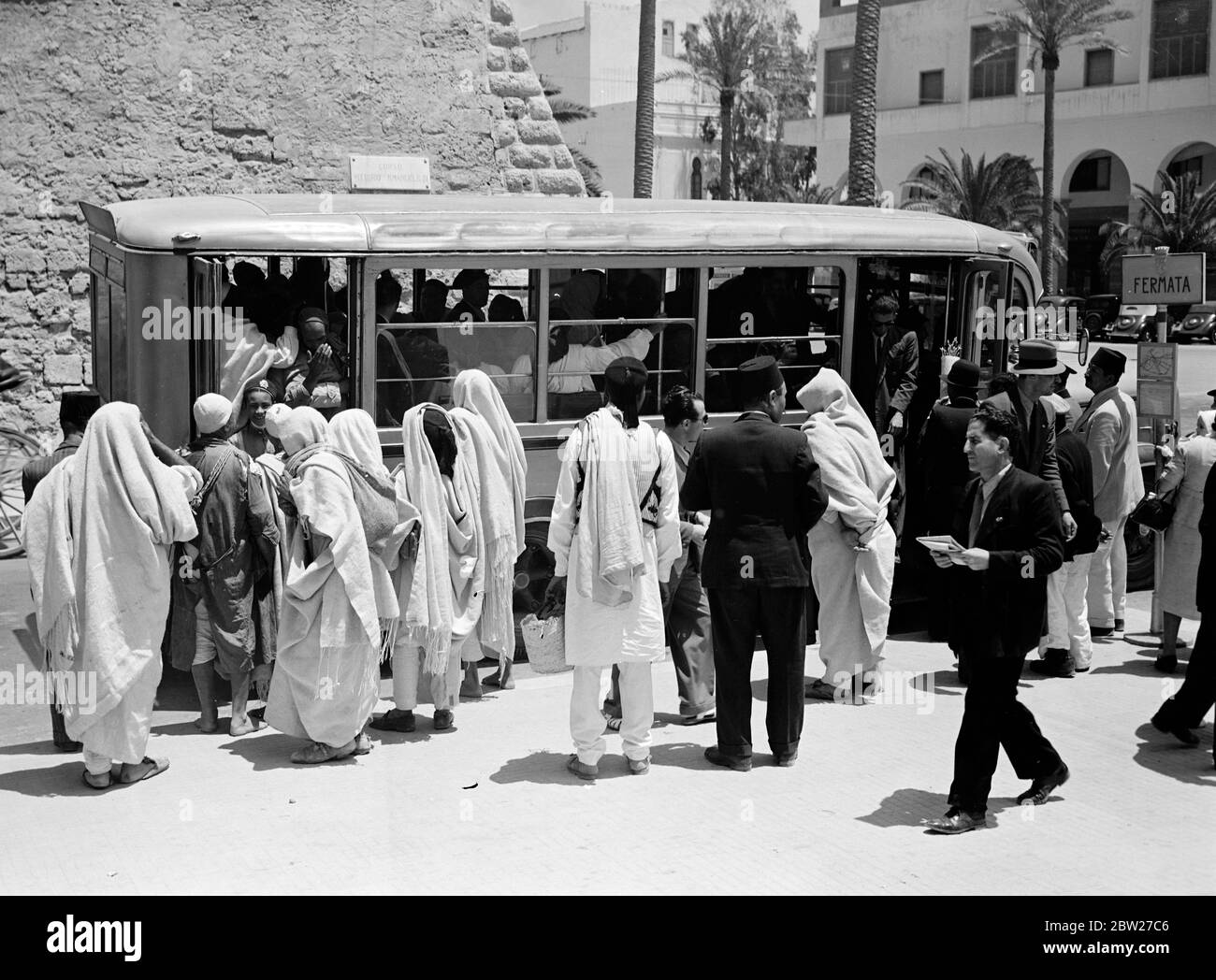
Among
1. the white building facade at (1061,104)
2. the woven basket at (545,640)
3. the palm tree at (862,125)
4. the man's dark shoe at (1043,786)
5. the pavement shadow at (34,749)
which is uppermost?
the white building facade at (1061,104)

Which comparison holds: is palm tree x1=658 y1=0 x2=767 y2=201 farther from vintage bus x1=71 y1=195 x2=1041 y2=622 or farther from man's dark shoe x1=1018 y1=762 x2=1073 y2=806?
man's dark shoe x1=1018 y1=762 x2=1073 y2=806

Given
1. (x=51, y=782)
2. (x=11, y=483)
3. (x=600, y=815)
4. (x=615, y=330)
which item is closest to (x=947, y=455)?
(x=615, y=330)

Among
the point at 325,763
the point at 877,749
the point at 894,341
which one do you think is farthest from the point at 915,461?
the point at 325,763

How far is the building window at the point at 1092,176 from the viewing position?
176 feet

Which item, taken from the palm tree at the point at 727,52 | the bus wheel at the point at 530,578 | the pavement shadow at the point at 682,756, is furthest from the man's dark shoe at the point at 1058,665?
the palm tree at the point at 727,52

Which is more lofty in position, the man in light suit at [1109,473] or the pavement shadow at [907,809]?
the man in light suit at [1109,473]

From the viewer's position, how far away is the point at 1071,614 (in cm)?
835

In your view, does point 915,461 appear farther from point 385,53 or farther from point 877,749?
point 385,53

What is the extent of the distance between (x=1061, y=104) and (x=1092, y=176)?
3408mm

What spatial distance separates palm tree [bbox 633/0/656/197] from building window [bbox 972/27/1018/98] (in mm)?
27789

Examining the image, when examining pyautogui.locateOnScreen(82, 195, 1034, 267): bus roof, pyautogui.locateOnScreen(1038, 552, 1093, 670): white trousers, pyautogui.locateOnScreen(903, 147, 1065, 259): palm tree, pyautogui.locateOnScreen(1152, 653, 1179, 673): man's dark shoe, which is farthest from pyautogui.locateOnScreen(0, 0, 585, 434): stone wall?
pyautogui.locateOnScreen(903, 147, 1065, 259): palm tree

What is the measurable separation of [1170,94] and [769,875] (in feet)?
164

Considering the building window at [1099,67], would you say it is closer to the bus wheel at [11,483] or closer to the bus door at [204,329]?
the bus wheel at [11,483]

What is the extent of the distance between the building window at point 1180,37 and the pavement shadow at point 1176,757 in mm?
46828
